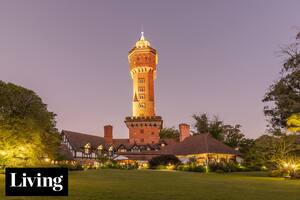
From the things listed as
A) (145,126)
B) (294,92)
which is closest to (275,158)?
(294,92)

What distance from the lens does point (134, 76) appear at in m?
93.7

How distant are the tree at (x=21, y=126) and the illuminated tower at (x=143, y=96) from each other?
154ft

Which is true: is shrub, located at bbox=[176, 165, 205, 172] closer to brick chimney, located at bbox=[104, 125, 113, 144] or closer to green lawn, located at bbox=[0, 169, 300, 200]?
green lawn, located at bbox=[0, 169, 300, 200]

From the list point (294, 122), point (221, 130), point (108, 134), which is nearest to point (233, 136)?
point (221, 130)

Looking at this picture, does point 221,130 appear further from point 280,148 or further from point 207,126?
point 280,148

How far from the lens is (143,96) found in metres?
89.8

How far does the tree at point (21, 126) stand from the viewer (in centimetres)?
2954

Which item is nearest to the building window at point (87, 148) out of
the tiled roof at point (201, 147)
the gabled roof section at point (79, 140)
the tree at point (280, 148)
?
the gabled roof section at point (79, 140)

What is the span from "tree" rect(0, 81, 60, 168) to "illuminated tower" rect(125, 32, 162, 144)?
154 feet

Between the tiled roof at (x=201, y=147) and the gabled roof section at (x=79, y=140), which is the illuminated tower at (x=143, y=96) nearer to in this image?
the gabled roof section at (x=79, y=140)

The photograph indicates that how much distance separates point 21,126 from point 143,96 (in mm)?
59784

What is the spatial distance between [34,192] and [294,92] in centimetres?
3375

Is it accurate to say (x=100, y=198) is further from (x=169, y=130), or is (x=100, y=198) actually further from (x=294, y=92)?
(x=169, y=130)

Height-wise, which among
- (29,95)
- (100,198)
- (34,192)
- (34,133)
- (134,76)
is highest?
(134,76)
